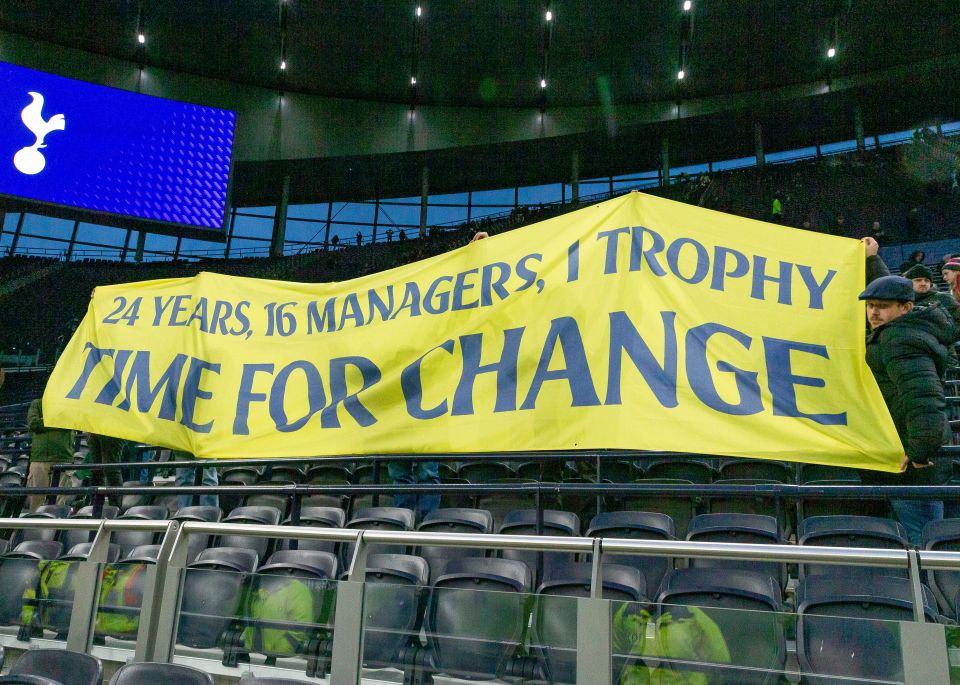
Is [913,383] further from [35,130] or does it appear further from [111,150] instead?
[35,130]

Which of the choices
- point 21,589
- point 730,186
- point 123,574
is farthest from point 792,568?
point 730,186

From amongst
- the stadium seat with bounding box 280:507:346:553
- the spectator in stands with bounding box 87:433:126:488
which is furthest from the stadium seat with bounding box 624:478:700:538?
the spectator in stands with bounding box 87:433:126:488

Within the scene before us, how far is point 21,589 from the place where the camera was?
14.4 feet

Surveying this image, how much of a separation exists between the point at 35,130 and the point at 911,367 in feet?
63.6

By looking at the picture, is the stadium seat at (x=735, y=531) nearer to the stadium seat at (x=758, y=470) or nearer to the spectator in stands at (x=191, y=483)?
the stadium seat at (x=758, y=470)

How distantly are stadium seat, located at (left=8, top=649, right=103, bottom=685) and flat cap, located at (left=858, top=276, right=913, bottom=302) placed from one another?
3828 mm

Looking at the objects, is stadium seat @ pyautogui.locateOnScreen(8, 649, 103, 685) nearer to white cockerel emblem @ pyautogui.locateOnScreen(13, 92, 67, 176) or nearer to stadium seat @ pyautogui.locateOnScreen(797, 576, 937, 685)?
stadium seat @ pyautogui.locateOnScreen(797, 576, 937, 685)

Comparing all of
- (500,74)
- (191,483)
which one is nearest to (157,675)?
(191,483)

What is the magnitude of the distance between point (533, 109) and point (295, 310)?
20409 millimetres

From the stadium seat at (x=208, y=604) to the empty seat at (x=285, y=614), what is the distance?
9cm

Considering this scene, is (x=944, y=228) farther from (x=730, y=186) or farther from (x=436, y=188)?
(x=436, y=188)

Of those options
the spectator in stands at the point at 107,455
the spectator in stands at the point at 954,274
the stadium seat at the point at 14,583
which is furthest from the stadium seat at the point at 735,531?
the spectator in stands at the point at 107,455

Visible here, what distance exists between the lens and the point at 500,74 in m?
22.3

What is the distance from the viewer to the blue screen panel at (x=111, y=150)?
681 inches
